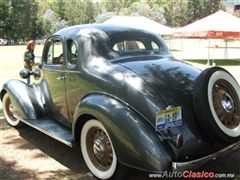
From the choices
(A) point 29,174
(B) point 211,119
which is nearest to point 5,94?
(A) point 29,174

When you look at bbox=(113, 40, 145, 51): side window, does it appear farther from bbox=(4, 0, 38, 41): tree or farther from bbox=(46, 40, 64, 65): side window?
bbox=(4, 0, 38, 41): tree

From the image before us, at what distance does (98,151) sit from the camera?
4723 millimetres

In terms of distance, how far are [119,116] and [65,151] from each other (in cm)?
190

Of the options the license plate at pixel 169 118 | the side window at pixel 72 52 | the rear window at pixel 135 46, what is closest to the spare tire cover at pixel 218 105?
the license plate at pixel 169 118

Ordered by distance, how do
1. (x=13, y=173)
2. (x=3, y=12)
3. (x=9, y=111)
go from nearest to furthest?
1. (x=13, y=173)
2. (x=9, y=111)
3. (x=3, y=12)

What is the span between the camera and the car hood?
15.1 feet

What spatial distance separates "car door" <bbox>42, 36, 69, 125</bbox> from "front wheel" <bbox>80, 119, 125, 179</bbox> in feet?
3.17

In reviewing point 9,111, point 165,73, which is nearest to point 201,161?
point 165,73

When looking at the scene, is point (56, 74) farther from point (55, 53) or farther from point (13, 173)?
point (13, 173)

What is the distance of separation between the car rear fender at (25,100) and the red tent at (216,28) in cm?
1750

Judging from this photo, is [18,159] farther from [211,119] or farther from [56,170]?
[211,119]

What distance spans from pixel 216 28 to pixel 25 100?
60.3ft

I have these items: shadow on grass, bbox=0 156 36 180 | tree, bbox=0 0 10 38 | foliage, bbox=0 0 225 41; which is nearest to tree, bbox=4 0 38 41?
foliage, bbox=0 0 225 41

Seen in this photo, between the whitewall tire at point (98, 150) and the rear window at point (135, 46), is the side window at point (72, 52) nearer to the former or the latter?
the rear window at point (135, 46)
